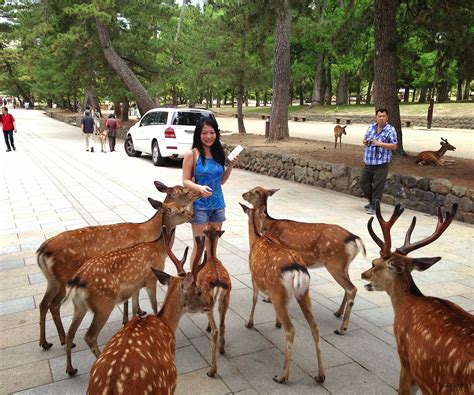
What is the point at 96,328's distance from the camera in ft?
11.1

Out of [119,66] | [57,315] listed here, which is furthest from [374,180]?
[119,66]

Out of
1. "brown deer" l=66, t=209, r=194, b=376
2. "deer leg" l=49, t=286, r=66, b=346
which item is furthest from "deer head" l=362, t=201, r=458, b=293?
"deer leg" l=49, t=286, r=66, b=346

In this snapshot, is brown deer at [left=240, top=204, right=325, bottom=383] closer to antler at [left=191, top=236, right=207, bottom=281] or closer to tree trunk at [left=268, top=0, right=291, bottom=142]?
antler at [left=191, top=236, right=207, bottom=281]

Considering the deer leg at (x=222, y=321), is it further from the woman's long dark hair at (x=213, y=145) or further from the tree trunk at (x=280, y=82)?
the tree trunk at (x=280, y=82)

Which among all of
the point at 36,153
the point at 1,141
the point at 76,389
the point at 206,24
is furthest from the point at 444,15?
the point at 1,141

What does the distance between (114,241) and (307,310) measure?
2.05m

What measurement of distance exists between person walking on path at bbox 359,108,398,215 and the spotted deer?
17.0ft

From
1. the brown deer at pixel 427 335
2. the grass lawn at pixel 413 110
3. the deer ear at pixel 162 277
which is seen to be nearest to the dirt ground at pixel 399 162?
the brown deer at pixel 427 335

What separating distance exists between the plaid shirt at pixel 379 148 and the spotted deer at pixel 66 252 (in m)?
5.30

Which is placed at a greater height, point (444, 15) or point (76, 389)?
point (444, 15)

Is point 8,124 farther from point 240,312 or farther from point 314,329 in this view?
point 314,329

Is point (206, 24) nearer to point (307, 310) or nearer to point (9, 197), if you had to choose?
point (9, 197)

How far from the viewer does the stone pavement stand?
3.30 m

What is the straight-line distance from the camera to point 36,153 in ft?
61.4
